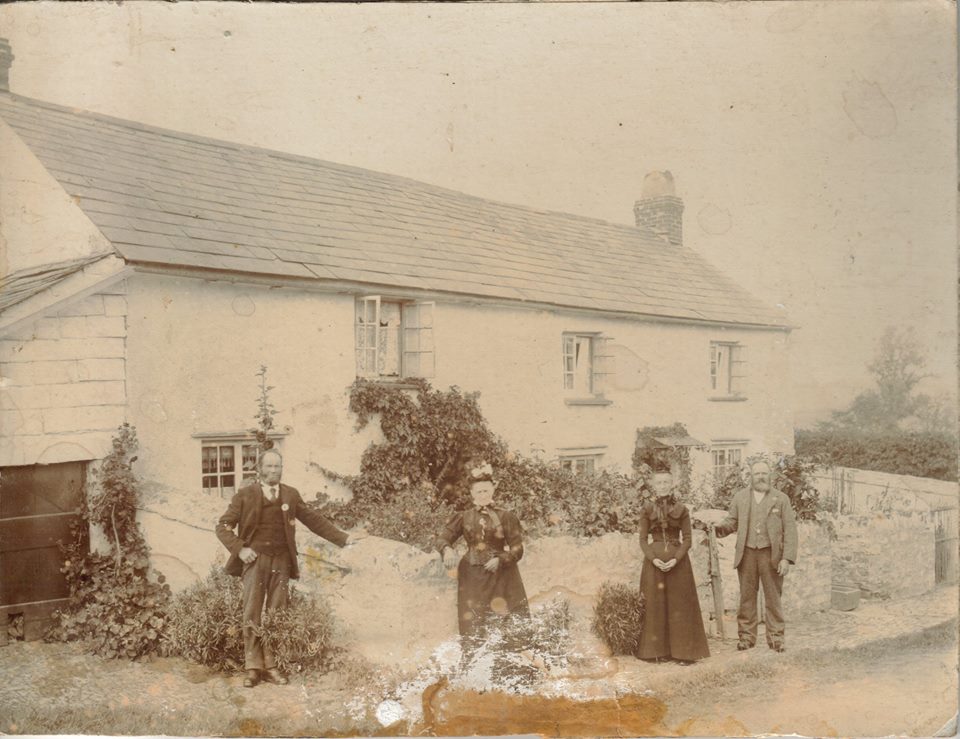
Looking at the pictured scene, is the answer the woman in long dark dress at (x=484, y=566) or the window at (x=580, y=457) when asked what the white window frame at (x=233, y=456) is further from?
the window at (x=580, y=457)

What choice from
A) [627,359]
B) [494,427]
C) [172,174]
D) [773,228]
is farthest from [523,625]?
[172,174]

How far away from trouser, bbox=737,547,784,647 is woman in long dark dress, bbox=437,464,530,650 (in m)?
1.54

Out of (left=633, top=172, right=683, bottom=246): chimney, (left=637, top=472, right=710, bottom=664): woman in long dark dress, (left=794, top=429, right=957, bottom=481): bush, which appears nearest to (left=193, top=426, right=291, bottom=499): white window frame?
(left=637, top=472, right=710, bottom=664): woman in long dark dress

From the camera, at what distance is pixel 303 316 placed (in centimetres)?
563

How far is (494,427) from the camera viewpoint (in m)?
5.79

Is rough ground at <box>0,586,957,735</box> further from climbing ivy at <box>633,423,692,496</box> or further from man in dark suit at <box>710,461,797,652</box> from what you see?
climbing ivy at <box>633,423,692,496</box>

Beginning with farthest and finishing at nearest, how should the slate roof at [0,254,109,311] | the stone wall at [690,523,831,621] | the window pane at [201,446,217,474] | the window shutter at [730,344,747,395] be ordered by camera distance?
the window shutter at [730,344,747,395] → the stone wall at [690,523,831,621] → the window pane at [201,446,217,474] → the slate roof at [0,254,109,311]

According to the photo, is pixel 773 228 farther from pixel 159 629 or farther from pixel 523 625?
pixel 159 629

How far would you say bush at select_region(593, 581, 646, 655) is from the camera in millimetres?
5676

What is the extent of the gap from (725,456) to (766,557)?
0.75m

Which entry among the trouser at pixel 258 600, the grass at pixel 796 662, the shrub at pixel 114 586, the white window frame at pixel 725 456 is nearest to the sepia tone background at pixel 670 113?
the white window frame at pixel 725 456

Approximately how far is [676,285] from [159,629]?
4401 mm

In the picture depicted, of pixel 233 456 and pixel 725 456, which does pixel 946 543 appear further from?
pixel 233 456

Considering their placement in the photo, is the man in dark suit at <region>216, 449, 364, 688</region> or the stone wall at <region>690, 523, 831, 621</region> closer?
the man in dark suit at <region>216, 449, 364, 688</region>
